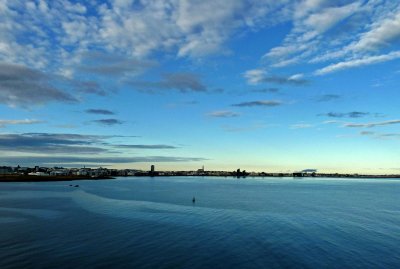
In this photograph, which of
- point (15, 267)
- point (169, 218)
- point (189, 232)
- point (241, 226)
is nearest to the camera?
point (15, 267)

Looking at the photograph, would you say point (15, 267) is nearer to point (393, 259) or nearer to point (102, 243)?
point (102, 243)

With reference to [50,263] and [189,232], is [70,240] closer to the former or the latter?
[50,263]

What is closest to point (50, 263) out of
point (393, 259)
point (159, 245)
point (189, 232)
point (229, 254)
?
point (159, 245)

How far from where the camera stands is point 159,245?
1644 inches

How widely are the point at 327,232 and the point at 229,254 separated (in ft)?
73.8

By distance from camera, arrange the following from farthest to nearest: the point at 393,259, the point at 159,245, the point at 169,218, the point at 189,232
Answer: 1. the point at 169,218
2. the point at 189,232
3. the point at 159,245
4. the point at 393,259

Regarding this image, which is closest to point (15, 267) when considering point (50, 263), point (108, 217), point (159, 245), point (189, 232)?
point (50, 263)

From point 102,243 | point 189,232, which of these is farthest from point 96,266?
point 189,232

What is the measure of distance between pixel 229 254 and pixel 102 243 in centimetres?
1609

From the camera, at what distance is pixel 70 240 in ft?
143

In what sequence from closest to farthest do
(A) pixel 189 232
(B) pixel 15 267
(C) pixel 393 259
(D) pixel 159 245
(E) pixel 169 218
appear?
(B) pixel 15 267 → (C) pixel 393 259 → (D) pixel 159 245 → (A) pixel 189 232 → (E) pixel 169 218

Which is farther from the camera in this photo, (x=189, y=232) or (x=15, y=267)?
(x=189, y=232)

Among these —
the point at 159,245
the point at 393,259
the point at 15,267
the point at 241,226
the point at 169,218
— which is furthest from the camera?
the point at 169,218

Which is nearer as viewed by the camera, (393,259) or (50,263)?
(50,263)
